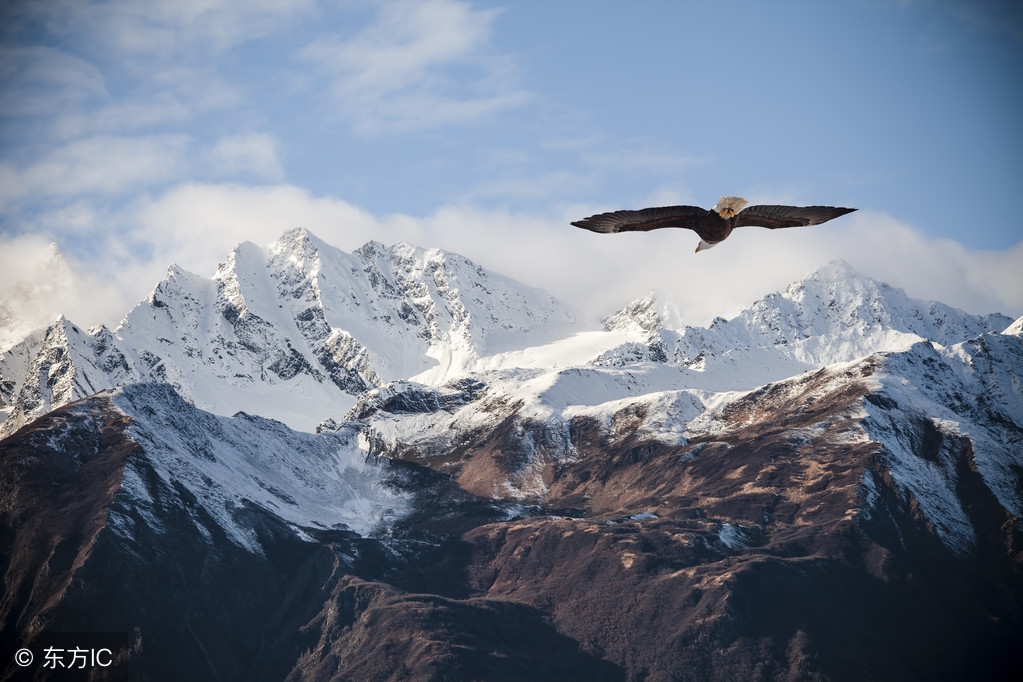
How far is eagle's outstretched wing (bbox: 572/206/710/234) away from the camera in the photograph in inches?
1912

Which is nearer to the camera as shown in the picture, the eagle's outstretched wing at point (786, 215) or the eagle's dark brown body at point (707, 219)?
the eagle's dark brown body at point (707, 219)

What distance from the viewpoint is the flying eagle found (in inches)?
1922

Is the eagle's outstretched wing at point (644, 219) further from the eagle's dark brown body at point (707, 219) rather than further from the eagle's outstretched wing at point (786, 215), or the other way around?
the eagle's outstretched wing at point (786, 215)

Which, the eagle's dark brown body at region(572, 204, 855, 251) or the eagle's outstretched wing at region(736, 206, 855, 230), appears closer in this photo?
the eagle's dark brown body at region(572, 204, 855, 251)

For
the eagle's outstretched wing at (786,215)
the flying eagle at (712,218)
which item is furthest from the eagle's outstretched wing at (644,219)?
the eagle's outstretched wing at (786,215)

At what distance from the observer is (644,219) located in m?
49.1

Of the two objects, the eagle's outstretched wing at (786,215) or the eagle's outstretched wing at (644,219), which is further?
the eagle's outstretched wing at (786,215)

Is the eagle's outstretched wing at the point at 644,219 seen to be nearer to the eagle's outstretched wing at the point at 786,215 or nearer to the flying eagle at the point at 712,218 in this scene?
the flying eagle at the point at 712,218

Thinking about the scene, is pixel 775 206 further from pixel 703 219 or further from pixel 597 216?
→ pixel 597 216

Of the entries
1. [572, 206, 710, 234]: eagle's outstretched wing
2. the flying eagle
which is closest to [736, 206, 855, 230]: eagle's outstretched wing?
the flying eagle

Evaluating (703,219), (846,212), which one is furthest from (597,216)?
(846,212)

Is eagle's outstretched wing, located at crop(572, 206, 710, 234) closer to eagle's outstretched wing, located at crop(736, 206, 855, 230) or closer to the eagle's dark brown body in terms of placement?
the eagle's dark brown body

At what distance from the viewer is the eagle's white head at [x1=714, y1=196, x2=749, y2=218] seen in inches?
1927

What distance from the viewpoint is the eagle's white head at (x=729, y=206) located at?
4894cm
